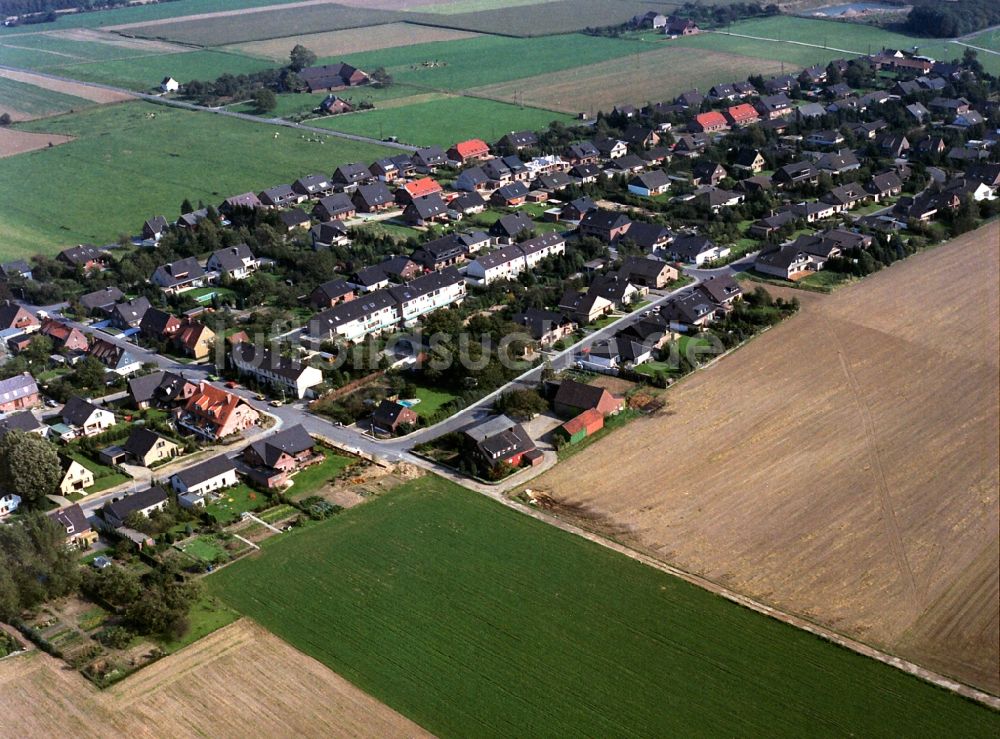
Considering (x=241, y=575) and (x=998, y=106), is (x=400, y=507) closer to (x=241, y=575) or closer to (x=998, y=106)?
(x=241, y=575)

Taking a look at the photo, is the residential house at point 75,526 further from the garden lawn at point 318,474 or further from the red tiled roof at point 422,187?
the red tiled roof at point 422,187

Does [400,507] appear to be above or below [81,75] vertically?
below

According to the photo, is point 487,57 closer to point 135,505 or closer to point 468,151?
point 468,151

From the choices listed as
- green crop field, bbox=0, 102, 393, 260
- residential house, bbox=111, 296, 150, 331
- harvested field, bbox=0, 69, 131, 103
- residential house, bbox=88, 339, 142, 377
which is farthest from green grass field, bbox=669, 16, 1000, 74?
residential house, bbox=88, 339, 142, 377

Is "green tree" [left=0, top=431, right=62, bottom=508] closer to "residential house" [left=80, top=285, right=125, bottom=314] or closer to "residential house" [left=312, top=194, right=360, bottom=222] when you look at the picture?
"residential house" [left=80, top=285, right=125, bottom=314]

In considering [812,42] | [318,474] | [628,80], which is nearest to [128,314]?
[318,474]

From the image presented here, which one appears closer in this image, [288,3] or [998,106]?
[998,106]

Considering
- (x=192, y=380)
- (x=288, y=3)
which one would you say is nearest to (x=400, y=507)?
(x=192, y=380)
